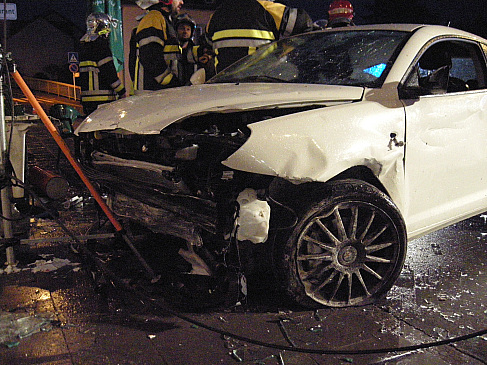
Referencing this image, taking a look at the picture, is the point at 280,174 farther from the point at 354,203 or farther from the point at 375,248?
the point at 375,248

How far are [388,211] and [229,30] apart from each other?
9.29 feet

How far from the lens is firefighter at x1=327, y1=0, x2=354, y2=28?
5704 millimetres

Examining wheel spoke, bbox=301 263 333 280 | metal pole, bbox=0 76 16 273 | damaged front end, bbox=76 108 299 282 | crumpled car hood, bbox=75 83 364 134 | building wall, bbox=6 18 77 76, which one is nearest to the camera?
damaged front end, bbox=76 108 299 282

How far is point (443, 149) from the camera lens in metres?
3.23

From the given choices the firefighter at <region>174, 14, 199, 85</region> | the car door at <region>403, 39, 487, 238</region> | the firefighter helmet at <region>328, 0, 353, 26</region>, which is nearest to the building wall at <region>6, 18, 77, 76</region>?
the firefighter at <region>174, 14, 199, 85</region>

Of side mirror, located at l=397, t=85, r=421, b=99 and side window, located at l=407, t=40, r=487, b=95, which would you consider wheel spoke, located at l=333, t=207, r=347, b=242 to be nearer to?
side mirror, located at l=397, t=85, r=421, b=99

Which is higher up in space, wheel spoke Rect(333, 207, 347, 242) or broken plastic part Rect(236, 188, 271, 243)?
broken plastic part Rect(236, 188, 271, 243)

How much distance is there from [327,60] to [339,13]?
270 centimetres

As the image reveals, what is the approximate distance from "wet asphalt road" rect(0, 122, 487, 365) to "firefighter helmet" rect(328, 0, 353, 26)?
3186 millimetres

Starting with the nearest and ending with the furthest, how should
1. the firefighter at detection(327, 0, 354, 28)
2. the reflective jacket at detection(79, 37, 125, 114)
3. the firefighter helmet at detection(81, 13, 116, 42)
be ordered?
the firefighter at detection(327, 0, 354, 28), the reflective jacket at detection(79, 37, 125, 114), the firefighter helmet at detection(81, 13, 116, 42)

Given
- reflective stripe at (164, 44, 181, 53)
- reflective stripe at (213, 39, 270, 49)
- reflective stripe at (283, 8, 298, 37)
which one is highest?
reflective stripe at (283, 8, 298, 37)

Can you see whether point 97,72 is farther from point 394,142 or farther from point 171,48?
point 394,142

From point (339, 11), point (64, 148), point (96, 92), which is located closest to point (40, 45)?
point (96, 92)

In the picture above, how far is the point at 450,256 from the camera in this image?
3965mm
